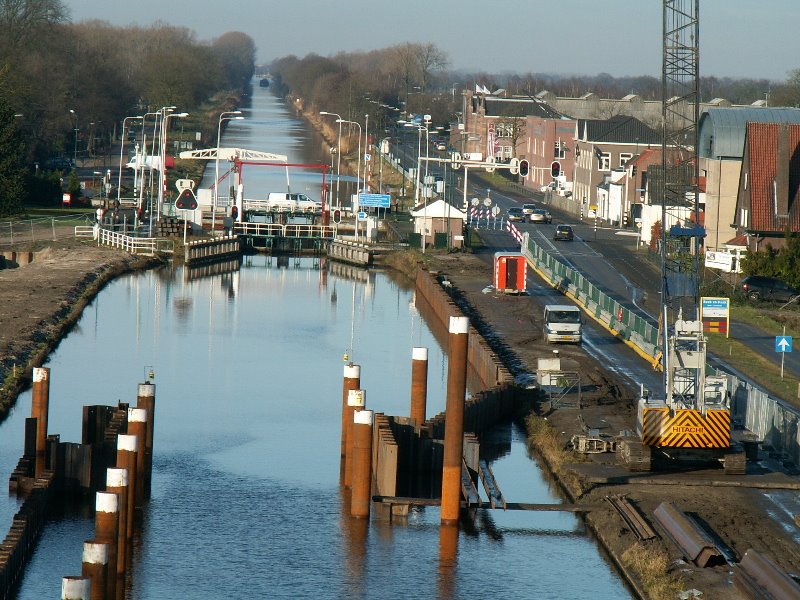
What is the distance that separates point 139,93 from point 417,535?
171529 mm

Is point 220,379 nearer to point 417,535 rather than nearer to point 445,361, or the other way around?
point 445,361

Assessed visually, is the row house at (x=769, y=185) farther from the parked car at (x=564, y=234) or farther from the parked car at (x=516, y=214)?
the parked car at (x=516, y=214)

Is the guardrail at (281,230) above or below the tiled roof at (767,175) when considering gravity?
below

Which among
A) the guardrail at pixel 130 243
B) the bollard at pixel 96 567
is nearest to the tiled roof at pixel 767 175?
the guardrail at pixel 130 243

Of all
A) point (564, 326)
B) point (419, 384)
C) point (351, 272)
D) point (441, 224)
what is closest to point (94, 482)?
point (419, 384)

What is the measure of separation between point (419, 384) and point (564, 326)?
15.4 metres

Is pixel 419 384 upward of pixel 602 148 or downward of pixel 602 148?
downward

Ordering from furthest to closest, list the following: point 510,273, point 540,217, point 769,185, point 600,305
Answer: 1. point 540,217
2. point 769,185
3. point 510,273
4. point 600,305

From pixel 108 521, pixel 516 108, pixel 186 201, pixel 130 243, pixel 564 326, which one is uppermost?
pixel 516 108

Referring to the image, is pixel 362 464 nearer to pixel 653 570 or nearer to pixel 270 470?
pixel 270 470

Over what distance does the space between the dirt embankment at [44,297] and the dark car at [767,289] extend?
2789 centimetres

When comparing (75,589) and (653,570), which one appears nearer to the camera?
(75,589)

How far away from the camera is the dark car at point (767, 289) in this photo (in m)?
62.1

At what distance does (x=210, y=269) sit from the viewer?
255 ft
